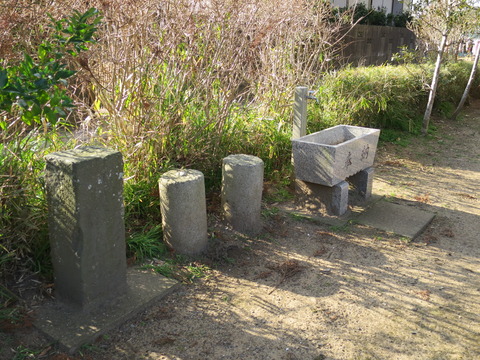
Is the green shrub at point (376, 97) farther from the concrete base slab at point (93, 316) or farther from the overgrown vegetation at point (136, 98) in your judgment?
the concrete base slab at point (93, 316)

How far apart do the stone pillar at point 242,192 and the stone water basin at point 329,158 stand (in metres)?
0.71

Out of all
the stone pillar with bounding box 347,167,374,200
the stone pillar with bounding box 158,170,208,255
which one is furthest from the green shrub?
the stone pillar with bounding box 158,170,208,255

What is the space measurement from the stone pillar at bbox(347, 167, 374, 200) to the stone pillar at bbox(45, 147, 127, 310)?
3.08m

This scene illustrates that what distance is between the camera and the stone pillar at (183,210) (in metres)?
3.64

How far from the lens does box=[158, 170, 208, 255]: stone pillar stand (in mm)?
3643

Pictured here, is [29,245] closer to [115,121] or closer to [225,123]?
[115,121]

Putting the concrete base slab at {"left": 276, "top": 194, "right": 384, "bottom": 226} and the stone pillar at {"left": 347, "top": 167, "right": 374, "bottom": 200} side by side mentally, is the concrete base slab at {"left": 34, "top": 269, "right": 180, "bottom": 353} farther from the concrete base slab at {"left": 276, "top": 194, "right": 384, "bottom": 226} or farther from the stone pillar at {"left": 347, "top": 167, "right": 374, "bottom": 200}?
the stone pillar at {"left": 347, "top": 167, "right": 374, "bottom": 200}

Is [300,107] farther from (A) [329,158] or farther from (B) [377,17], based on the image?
(B) [377,17]

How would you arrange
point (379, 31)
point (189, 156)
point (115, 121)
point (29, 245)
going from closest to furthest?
point (29, 245), point (115, 121), point (189, 156), point (379, 31)

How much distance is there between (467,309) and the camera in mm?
3277

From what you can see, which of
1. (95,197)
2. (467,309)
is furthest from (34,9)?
(467,309)

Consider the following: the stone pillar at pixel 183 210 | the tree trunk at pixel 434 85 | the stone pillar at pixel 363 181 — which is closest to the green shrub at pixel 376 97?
the tree trunk at pixel 434 85

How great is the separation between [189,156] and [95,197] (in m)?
1.86

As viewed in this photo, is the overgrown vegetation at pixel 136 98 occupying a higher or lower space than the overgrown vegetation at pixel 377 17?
lower
